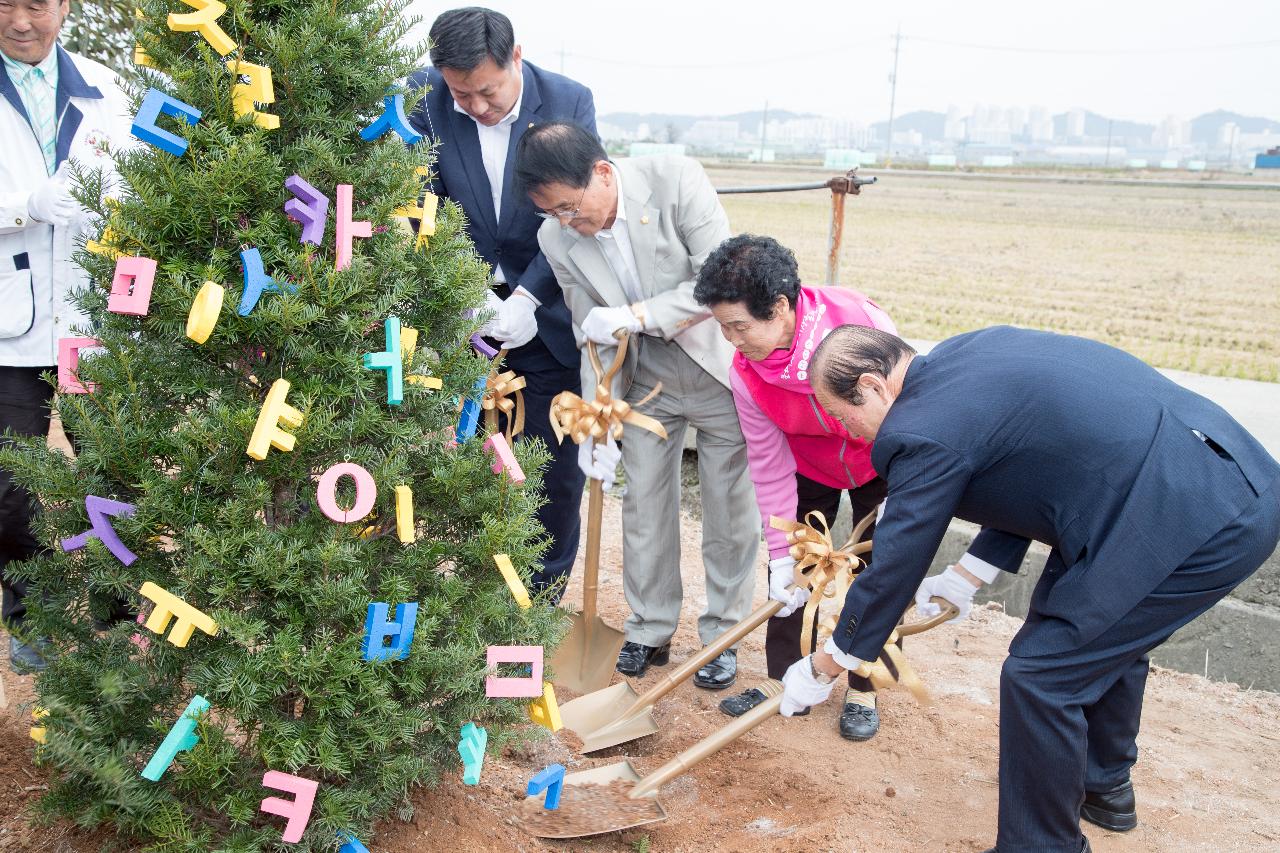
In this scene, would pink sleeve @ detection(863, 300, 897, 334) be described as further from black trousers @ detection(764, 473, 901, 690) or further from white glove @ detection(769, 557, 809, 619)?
white glove @ detection(769, 557, 809, 619)

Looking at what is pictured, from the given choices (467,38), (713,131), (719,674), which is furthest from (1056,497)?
(713,131)

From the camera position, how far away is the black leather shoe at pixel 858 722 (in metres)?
3.60

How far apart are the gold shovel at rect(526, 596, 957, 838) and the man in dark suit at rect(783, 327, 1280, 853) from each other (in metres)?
0.49

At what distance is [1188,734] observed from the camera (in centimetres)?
371

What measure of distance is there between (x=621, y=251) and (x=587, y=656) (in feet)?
5.01

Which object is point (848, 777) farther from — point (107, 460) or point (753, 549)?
point (107, 460)

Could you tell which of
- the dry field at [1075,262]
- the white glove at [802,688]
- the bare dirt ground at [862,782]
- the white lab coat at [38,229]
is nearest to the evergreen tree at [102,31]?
the white lab coat at [38,229]

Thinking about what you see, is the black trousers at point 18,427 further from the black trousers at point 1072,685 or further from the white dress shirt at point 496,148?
the black trousers at point 1072,685

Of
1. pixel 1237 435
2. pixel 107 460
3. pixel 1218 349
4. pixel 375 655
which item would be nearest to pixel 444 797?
pixel 375 655

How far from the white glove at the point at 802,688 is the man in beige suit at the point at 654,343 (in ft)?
3.19

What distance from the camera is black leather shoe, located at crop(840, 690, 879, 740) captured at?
3.60 meters

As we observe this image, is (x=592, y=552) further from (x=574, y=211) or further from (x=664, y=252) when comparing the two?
(x=574, y=211)

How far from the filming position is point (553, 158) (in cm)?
320

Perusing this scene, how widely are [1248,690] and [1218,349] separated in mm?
7320
